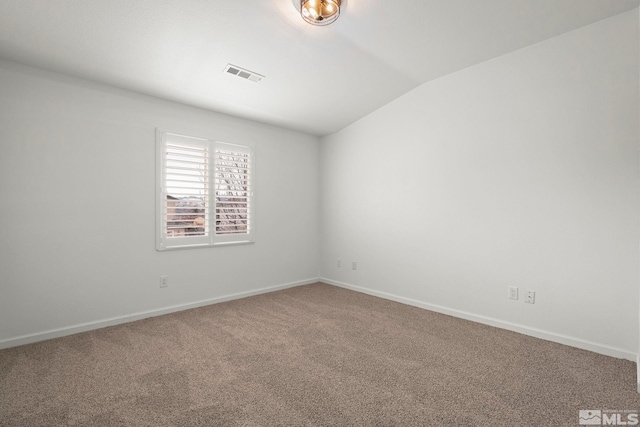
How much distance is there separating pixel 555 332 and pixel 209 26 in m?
3.82

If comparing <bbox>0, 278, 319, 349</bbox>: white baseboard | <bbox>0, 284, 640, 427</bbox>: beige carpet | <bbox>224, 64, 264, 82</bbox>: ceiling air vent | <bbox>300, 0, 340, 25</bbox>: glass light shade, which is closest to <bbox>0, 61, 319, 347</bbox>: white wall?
<bbox>0, 278, 319, 349</bbox>: white baseboard

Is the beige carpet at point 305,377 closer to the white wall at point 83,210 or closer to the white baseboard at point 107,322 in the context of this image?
the white baseboard at point 107,322

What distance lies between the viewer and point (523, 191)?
9.78ft

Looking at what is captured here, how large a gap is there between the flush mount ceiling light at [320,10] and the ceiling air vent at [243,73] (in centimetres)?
85

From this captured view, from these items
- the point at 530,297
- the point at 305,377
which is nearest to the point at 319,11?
the point at 305,377

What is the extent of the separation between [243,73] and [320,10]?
103cm

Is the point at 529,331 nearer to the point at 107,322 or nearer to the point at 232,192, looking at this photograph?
the point at 232,192

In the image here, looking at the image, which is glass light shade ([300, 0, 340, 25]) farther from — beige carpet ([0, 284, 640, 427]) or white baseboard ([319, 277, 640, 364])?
white baseboard ([319, 277, 640, 364])

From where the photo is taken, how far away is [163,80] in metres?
3.06

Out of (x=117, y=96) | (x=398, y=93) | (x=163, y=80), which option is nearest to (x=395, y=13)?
(x=398, y=93)

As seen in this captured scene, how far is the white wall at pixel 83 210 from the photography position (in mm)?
2658

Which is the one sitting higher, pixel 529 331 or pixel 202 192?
pixel 202 192

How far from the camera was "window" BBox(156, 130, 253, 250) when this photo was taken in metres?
3.48

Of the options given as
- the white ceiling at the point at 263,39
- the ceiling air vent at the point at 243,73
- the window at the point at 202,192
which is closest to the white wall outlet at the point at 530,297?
the white ceiling at the point at 263,39
